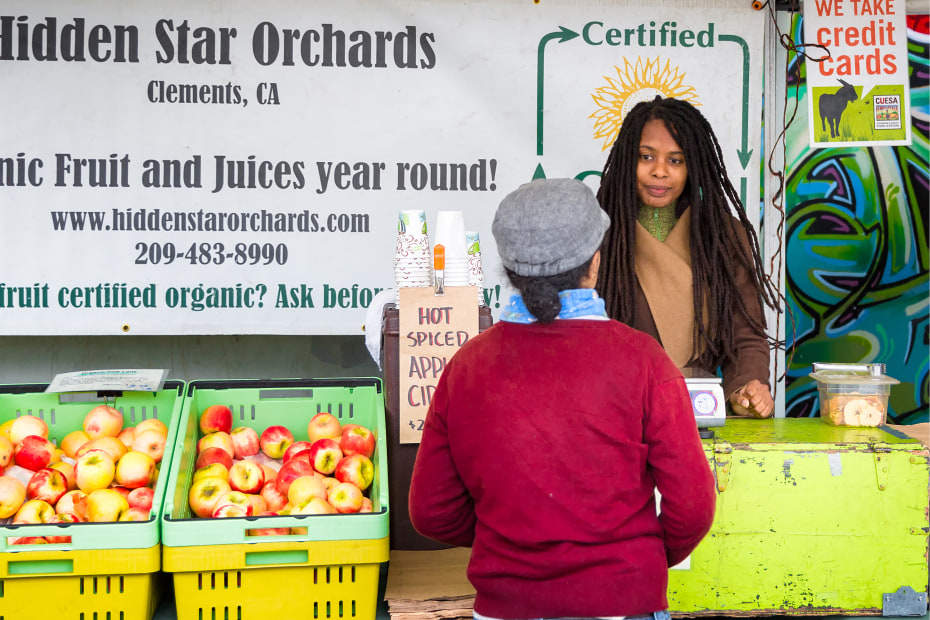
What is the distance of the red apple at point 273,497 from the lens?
2374 mm

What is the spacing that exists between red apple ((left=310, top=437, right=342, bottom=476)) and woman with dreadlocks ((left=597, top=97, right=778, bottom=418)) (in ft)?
2.95

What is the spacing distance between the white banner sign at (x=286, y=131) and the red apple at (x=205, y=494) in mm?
1369

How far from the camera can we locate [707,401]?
2.24 m

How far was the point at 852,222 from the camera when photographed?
423cm

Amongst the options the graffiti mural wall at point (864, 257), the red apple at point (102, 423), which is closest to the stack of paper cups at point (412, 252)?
the red apple at point (102, 423)

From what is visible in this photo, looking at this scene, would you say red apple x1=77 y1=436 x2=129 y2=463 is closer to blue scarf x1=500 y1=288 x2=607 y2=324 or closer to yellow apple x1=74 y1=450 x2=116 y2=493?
yellow apple x1=74 y1=450 x2=116 y2=493

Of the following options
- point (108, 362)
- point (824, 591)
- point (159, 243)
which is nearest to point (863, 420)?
point (824, 591)

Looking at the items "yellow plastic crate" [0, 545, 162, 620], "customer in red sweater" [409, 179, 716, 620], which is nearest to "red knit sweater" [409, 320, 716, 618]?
"customer in red sweater" [409, 179, 716, 620]

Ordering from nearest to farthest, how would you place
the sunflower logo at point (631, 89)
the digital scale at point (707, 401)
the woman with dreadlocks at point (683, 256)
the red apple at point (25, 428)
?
the digital scale at point (707, 401), the red apple at point (25, 428), the woman with dreadlocks at point (683, 256), the sunflower logo at point (631, 89)

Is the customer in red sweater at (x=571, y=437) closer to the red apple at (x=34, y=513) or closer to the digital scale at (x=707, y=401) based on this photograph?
the digital scale at (x=707, y=401)

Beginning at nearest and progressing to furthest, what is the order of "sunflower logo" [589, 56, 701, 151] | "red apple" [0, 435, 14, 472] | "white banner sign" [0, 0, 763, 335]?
"red apple" [0, 435, 14, 472] < "white banner sign" [0, 0, 763, 335] < "sunflower logo" [589, 56, 701, 151]

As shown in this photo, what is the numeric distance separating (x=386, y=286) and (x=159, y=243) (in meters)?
0.92

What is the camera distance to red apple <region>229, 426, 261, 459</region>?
103 inches

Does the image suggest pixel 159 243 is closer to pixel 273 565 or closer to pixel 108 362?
pixel 108 362
